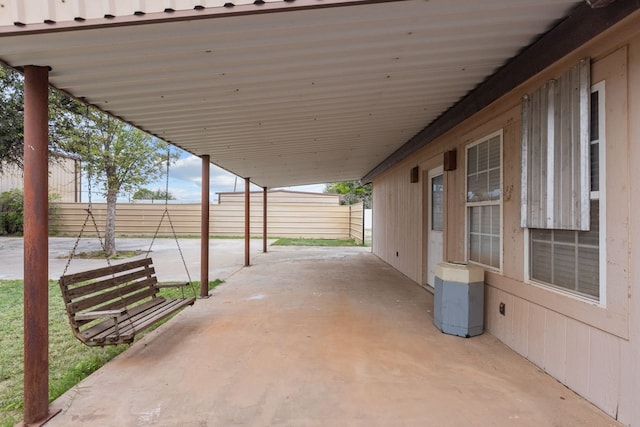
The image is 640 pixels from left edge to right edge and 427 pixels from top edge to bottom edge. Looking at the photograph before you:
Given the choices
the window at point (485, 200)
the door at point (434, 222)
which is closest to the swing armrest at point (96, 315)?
the window at point (485, 200)

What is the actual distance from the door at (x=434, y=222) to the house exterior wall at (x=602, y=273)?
1.43 m

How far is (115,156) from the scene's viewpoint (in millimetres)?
9680

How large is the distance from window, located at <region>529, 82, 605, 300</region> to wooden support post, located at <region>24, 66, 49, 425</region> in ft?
12.0

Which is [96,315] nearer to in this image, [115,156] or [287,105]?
[287,105]

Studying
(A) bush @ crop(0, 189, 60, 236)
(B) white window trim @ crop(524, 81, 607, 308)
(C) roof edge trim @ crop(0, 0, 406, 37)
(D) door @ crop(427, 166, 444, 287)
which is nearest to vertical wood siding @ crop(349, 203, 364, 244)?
(D) door @ crop(427, 166, 444, 287)

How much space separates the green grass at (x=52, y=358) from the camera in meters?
2.38

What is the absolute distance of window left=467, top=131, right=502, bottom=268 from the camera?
11.4 feet

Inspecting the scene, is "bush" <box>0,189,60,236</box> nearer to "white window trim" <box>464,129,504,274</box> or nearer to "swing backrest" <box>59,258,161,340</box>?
"swing backrest" <box>59,258,161,340</box>

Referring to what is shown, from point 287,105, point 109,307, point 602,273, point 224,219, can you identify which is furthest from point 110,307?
point 224,219

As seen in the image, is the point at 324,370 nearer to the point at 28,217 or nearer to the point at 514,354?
the point at 514,354

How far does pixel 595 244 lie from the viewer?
2.27 meters

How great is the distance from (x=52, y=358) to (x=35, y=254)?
5.13ft

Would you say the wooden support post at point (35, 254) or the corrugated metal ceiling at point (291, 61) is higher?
the corrugated metal ceiling at point (291, 61)

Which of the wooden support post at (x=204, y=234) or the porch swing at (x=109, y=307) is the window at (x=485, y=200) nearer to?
the porch swing at (x=109, y=307)
